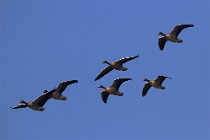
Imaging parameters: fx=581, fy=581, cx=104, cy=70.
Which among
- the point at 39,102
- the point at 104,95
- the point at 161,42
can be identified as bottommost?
the point at 39,102

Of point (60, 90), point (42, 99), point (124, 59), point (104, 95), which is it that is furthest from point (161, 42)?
point (42, 99)

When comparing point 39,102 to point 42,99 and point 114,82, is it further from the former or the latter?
point 114,82

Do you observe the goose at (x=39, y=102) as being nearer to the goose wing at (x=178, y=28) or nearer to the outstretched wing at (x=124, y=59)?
the outstretched wing at (x=124, y=59)

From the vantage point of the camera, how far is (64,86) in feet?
146

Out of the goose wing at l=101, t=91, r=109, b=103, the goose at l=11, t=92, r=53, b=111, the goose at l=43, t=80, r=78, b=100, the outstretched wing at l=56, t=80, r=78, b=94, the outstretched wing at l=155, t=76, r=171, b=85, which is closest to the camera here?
the goose at l=11, t=92, r=53, b=111

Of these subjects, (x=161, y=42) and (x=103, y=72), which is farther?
(x=161, y=42)

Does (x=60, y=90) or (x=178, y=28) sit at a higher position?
(x=178, y=28)

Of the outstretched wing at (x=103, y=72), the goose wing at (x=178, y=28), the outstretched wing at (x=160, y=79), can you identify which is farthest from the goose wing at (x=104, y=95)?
the goose wing at (x=178, y=28)

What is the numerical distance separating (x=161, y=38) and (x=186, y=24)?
295 cm

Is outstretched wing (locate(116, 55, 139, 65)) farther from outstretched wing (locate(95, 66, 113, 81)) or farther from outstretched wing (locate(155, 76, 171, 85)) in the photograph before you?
outstretched wing (locate(155, 76, 171, 85))

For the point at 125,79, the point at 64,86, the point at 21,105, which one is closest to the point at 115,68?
the point at 125,79

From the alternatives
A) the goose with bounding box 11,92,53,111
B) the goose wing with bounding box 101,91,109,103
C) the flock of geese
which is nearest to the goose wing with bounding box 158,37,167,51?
the flock of geese

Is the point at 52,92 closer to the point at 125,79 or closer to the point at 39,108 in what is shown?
the point at 39,108

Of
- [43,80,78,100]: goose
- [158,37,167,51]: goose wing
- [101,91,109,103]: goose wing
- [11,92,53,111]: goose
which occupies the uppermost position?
[158,37,167,51]: goose wing
